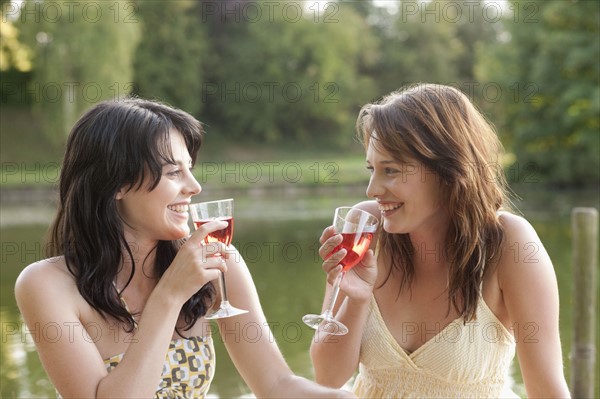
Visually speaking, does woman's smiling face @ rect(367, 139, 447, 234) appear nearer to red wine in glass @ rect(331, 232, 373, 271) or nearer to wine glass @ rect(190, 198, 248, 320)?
red wine in glass @ rect(331, 232, 373, 271)

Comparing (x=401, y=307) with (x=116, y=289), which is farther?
(x=401, y=307)

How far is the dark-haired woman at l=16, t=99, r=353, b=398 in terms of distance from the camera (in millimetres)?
2141

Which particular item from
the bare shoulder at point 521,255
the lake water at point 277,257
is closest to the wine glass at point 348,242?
the lake water at point 277,257

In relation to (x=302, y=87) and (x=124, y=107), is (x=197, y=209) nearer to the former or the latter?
(x=124, y=107)

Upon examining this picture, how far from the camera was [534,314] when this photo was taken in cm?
252

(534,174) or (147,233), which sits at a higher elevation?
(147,233)

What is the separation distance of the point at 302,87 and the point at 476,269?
37.7 m

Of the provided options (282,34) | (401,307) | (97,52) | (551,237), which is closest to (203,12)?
(282,34)

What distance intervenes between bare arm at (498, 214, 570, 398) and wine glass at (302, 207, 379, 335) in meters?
0.53

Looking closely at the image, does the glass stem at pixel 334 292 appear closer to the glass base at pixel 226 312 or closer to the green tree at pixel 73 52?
the glass base at pixel 226 312

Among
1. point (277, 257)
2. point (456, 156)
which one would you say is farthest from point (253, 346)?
point (277, 257)

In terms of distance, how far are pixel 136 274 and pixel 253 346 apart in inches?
16.6

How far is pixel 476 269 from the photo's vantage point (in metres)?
2.63

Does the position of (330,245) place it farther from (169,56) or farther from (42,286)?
(169,56)
